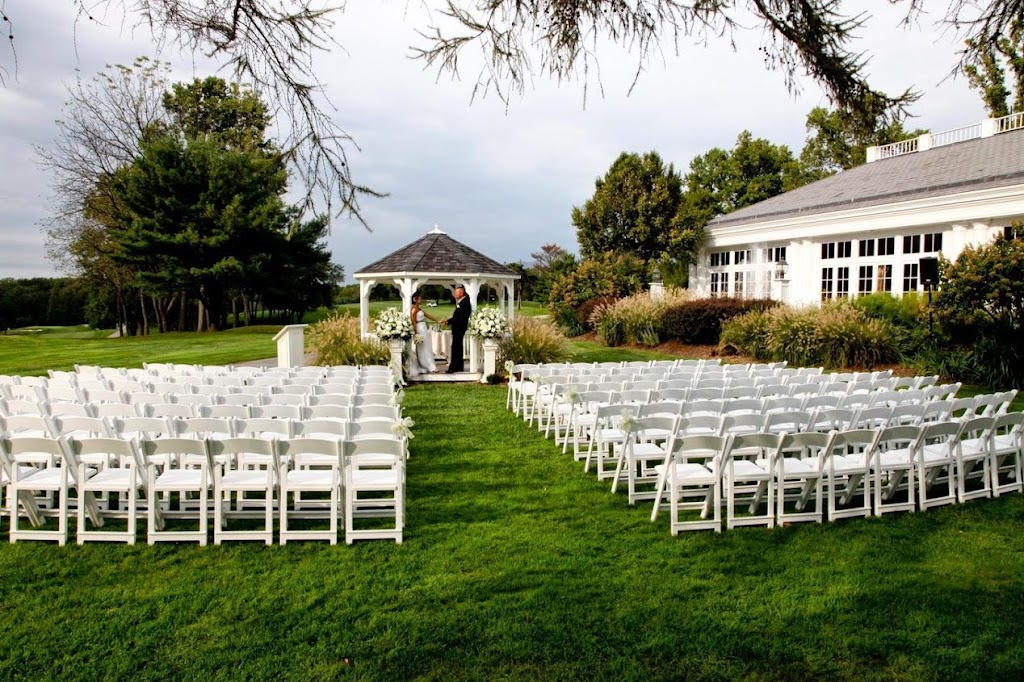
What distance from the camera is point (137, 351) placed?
2656 centimetres

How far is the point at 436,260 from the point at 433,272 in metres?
0.69

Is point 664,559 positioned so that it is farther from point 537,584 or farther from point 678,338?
point 678,338

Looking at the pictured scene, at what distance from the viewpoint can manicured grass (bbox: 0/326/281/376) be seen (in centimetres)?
2241

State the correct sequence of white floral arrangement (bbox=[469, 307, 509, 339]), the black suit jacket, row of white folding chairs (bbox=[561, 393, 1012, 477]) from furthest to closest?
1. the black suit jacket
2. white floral arrangement (bbox=[469, 307, 509, 339])
3. row of white folding chairs (bbox=[561, 393, 1012, 477])

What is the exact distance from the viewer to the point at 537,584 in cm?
480

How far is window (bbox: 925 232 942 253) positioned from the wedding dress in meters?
14.4

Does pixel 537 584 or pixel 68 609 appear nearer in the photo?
pixel 68 609

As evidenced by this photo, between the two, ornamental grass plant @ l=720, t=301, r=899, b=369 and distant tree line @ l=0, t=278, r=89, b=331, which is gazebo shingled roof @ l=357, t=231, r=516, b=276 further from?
distant tree line @ l=0, t=278, r=89, b=331

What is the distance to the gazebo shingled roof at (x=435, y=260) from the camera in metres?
17.8

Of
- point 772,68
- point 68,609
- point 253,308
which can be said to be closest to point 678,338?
point 772,68

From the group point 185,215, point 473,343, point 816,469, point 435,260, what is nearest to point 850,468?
point 816,469

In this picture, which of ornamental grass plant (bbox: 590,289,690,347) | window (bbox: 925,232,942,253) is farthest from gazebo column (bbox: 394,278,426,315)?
window (bbox: 925,232,942,253)

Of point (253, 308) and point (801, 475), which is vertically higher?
point (253, 308)

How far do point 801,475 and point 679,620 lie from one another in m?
2.50
